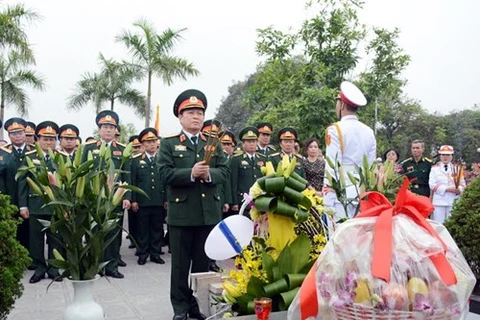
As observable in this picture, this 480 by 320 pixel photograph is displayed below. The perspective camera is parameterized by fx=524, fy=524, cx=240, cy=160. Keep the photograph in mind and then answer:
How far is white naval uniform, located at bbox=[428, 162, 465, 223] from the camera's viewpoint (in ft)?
27.1

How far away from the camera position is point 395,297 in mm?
1602

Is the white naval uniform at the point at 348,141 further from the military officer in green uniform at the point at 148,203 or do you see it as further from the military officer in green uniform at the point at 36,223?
the military officer in green uniform at the point at 148,203

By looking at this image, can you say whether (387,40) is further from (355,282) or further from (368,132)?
(355,282)

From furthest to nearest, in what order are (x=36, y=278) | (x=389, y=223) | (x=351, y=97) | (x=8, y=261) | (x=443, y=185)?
(x=443, y=185), (x=36, y=278), (x=351, y=97), (x=8, y=261), (x=389, y=223)

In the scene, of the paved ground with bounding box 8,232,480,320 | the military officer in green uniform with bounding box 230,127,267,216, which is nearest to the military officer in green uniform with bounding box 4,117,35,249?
the paved ground with bounding box 8,232,480,320

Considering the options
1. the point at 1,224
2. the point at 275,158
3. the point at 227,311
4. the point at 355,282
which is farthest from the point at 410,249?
the point at 275,158

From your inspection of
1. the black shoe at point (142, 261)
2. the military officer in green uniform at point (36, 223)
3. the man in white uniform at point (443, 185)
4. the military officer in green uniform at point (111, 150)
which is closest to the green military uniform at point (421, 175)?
the man in white uniform at point (443, 185)

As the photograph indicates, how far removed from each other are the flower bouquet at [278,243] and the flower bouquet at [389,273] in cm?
77

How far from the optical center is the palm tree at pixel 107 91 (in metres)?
21.4

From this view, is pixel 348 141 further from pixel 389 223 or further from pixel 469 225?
pixel 389 223

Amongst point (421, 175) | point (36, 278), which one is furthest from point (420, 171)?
point (36, 278)

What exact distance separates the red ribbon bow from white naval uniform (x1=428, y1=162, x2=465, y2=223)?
679 cm

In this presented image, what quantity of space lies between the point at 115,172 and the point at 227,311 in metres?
0.98

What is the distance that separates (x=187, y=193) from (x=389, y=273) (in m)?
2.65
